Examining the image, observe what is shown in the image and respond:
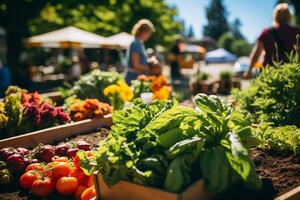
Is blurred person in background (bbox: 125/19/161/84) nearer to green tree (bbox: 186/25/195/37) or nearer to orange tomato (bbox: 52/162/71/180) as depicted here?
orange tomato (bbox: 52/162/71/180)

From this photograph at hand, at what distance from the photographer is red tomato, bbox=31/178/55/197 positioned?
8.87 ft

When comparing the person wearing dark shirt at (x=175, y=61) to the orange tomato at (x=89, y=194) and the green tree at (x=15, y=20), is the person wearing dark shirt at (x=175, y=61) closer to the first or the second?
the green tree at (x=15, y=20)

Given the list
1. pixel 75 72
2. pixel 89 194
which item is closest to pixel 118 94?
pixel 89 194

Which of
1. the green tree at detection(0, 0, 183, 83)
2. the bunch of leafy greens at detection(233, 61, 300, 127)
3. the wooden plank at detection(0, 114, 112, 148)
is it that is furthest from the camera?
the green tree at detection(0, 0, 183, 83)

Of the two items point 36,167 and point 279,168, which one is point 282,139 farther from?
point 36,167

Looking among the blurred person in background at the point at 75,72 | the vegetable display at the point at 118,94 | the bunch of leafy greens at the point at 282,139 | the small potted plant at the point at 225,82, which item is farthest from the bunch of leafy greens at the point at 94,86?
the blurred person in background at the point at 75,72

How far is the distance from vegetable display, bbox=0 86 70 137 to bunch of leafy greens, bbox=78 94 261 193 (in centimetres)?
225

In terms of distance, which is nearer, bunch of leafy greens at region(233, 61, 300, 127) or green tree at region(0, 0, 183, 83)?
bunch of leafy greens at region(233, 61, 300, 127)

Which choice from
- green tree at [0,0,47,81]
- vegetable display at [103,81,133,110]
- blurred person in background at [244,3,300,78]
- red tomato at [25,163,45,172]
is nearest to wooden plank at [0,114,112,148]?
vegetable display at [103,81,133,110]

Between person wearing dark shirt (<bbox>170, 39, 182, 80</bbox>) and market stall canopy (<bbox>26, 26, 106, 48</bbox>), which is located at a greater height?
market stall canopy (<bbox>26, 26, 106, 48</bbox>)

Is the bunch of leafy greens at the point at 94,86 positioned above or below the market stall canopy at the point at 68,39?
below

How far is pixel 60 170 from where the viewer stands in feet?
9.03

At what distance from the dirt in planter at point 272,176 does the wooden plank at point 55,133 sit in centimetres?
222

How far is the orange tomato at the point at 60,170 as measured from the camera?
2.75m
